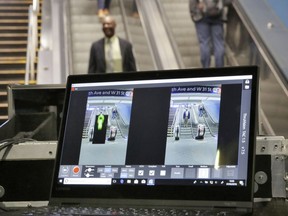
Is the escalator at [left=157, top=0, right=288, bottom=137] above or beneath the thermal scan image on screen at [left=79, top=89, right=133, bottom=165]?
above

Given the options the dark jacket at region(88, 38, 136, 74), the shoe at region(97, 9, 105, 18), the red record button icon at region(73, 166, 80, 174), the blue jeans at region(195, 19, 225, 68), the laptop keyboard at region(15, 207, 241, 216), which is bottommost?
the laptop keyboard at region(15, 207, 241, 216)

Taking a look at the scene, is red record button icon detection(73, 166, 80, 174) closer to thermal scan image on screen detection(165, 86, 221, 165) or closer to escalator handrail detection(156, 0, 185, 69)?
thermal scan image on screen detection(165, 86, 221, 165)

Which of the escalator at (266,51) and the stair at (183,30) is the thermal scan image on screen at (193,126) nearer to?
the escalator at (266,51)

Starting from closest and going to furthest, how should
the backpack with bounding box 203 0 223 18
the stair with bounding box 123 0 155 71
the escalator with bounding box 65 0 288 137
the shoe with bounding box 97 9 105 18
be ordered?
1. the escalator with bounding box 65 0 288 137
2. the backpack with bounding box 203 0 223 18
3. the stair with bounding box 123 0 155 71
4. the shoe with bounding box 97 9 105 18

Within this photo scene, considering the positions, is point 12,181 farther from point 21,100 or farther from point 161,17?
point 161,17

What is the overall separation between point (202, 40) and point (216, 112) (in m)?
5.64

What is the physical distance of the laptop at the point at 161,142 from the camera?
1.72m

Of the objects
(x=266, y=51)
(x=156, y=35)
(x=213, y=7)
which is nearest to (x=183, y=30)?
(x=156, y=35)

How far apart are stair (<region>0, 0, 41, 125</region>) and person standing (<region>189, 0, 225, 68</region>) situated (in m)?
2.38

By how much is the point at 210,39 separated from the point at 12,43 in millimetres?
3106

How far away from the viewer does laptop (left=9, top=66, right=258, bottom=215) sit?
1.72 metres

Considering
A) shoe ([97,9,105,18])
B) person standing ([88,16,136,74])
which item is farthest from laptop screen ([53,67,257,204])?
shoe ([97,9,105,18])

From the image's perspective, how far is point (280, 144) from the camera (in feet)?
6.12

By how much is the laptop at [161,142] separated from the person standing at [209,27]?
5.34m
